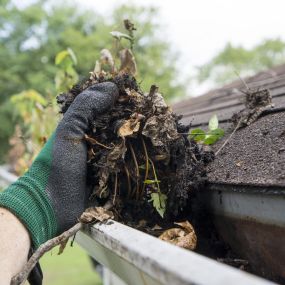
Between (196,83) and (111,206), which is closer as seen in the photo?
(111,206)

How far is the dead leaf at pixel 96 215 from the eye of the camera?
3.75 ft

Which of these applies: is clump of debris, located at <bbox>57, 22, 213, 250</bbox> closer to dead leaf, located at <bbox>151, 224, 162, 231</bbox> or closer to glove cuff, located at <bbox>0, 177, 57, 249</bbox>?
dead leaf, located at <bbox>151, 224, 162, 231</bbox>

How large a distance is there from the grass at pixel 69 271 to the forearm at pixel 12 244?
17.1 ft

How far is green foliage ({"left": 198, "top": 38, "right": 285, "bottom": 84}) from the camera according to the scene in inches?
1096

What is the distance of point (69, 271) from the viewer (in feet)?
23.1

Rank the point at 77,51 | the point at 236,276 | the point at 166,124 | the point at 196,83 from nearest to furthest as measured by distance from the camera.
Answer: the point at 236,276, the point at 166,124, the point at 77,51, the point at 196,83

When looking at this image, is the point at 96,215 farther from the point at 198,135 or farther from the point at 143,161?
the point at 198,135

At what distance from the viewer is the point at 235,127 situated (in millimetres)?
1492

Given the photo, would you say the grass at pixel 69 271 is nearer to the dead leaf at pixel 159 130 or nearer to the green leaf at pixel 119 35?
the green leaf at pixel 119 35

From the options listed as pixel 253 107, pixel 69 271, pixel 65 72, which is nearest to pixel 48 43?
pixel 69 271

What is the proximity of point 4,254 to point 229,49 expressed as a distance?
28.8 meters

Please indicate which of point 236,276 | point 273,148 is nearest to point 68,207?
point 273,148

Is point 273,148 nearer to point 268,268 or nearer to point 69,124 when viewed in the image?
point 268,268

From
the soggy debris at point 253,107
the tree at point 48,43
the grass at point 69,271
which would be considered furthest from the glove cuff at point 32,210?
the tree at point 48,43
